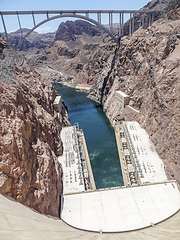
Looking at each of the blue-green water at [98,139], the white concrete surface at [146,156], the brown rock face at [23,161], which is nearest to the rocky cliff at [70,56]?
the blue-green water at [98,139]

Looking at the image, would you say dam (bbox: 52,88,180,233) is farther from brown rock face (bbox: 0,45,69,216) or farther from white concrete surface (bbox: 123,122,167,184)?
brown rock face (bbox: 0,45,69,216)

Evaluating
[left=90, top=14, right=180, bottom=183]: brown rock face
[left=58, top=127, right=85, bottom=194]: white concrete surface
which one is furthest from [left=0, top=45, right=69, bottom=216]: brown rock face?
[left=90, top=14, right=180, bottom=183]: brown rock face

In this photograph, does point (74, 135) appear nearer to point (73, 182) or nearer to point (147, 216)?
point (73, 182)

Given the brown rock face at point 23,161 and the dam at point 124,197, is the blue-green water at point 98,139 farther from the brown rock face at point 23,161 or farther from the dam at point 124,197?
the brown rock face at point 23,161

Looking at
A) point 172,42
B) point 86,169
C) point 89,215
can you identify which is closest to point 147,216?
A: point 89,215

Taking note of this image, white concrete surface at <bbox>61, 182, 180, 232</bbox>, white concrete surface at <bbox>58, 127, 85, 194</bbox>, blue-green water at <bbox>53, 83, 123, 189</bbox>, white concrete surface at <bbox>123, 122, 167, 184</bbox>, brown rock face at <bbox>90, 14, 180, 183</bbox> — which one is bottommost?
blue-green water at <bbox>53, 83, 123, 189</bbox>

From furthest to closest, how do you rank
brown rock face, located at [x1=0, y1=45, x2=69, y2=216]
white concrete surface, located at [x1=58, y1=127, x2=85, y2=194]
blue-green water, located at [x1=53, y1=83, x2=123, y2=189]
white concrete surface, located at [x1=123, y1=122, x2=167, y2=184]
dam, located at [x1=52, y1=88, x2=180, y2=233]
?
blue-green water, located at [x1=53, y1=83, x2=123, y2=189] → white concrete surface, located at [x1=123, y1=122, x2=167, y2=184] → white concrete surface, located at [x1=58, y1=127, x2=85, y2=194] → dam, located at [x1=52, y1=88, x2=180, y2=233] → brown rock face, located at [x1=0, y1=45, x2=69, y2=216]

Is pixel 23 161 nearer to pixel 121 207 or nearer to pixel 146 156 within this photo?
pixel 121 207

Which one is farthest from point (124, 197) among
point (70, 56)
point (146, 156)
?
point (70, 56)
